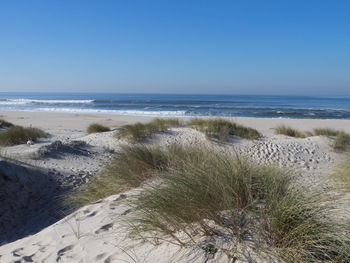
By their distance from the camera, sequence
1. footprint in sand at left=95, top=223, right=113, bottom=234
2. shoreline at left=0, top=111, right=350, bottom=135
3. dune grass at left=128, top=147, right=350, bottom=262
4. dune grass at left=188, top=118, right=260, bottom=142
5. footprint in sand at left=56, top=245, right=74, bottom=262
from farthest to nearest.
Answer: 1. shoreline at left=0, top=111, right=350, bottom=135
2. dune grass at left=188, top=118, right=260, bottom=142
3. footprint in sand at left=95, top=223, right=113, bottom=234
4. footprint in sand at left=56, top=245, right=74, bottom=262
5. dune grass at left=128, top=147, right=350, bottom=262

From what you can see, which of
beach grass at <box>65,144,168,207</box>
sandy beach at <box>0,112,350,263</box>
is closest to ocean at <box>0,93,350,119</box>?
sandy beach at <box>0,112,350,263</box>

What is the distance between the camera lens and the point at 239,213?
2.73 m

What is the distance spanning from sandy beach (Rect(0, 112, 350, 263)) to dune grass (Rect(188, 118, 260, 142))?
1.02 ft

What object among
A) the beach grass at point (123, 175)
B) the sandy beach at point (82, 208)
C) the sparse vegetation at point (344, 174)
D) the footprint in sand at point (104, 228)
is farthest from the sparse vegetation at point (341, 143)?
the footprint in sand at point (104, 228)

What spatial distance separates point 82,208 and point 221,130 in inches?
293

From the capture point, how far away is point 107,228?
337cm

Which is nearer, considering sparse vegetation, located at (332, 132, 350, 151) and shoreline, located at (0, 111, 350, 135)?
sparse vegetation, located at (332, 132, 350, 151)

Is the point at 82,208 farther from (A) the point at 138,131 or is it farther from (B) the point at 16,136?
(B) the point at 16,136

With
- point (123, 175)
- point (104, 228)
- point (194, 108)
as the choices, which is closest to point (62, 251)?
point (104, 228)

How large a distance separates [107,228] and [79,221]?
2.02 ft

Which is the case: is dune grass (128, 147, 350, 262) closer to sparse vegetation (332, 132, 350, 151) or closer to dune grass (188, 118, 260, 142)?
dune grass (188, 118, 260, 142)

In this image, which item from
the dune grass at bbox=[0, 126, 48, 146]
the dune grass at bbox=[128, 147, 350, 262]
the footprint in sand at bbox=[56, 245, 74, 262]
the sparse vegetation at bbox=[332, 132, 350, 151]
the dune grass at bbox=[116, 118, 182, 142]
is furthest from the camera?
the dune grass at bbox=[116, 118, 182, 142]

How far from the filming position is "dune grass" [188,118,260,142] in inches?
425

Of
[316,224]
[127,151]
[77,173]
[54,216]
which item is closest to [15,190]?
[54,216]
